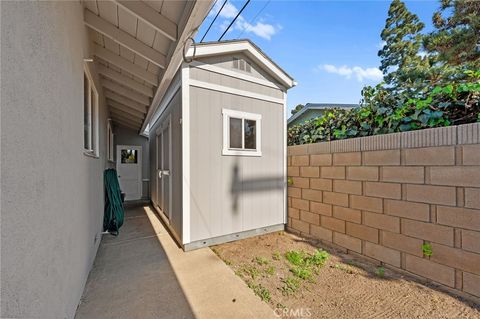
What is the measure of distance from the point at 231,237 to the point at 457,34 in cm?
1199

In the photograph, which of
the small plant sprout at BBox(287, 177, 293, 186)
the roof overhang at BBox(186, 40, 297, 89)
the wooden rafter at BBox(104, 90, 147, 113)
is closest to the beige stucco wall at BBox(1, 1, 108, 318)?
Result: the roof overhang at BBox(186, 40, 297, 89)

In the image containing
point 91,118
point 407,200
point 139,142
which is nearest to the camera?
point 407,200

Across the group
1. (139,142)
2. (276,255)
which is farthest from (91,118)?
(139,142)

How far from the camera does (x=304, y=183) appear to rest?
4312 mm

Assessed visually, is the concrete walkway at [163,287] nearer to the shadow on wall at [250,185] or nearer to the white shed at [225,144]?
the white shed at [225,144]

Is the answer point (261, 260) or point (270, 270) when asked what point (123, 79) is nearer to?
point (261, 260)

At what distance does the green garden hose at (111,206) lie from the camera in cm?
466

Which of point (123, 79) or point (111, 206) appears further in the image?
point (111, 206)

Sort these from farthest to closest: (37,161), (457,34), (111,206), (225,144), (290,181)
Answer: (457,34) < (111,206) < (290,181) < (225,144) < (37,161)

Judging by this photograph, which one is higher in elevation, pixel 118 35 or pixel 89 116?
pixel 118 35

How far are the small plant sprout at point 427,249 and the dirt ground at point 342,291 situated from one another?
0.33 m

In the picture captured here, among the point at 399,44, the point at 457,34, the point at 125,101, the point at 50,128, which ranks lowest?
the point at 50,128

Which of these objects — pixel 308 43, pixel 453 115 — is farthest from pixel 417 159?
pixel 308 43

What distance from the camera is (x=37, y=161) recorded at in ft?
3.65
